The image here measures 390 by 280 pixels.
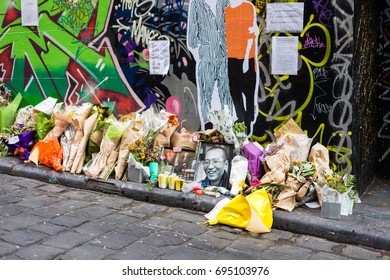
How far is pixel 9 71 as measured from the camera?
886cm

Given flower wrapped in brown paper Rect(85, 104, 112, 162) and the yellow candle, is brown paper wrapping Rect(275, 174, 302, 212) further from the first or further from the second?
flower wrapped in brown paper Rect(85, 104, 112, 162)

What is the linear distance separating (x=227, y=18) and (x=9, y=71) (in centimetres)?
448

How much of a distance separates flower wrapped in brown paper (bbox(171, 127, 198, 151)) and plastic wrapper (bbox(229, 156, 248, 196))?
805mm

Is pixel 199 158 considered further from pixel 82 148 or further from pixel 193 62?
pixel 82 148

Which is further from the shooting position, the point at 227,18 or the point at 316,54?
the point at 227,18

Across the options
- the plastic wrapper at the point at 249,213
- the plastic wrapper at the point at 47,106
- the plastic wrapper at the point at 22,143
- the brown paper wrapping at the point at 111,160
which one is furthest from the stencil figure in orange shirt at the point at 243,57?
the plastic wrapper at the point at 22,143

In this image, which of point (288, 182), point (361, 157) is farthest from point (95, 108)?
point (361, 157)

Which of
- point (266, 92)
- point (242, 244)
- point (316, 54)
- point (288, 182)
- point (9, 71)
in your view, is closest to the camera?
point (242, 244)

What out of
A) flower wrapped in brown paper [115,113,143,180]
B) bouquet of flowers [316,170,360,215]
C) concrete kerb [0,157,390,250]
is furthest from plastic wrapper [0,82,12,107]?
bouquet of flowers [316,170,360,215]

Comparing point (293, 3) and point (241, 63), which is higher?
point (293, 3)

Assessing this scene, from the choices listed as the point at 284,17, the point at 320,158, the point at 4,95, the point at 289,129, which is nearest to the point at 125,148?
the point at 289,129

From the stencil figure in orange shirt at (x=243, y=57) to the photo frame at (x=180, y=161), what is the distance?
0.84 m

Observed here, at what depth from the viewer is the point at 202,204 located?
573 cm

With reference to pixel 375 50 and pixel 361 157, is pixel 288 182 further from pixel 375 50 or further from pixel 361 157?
pixel 375 50
